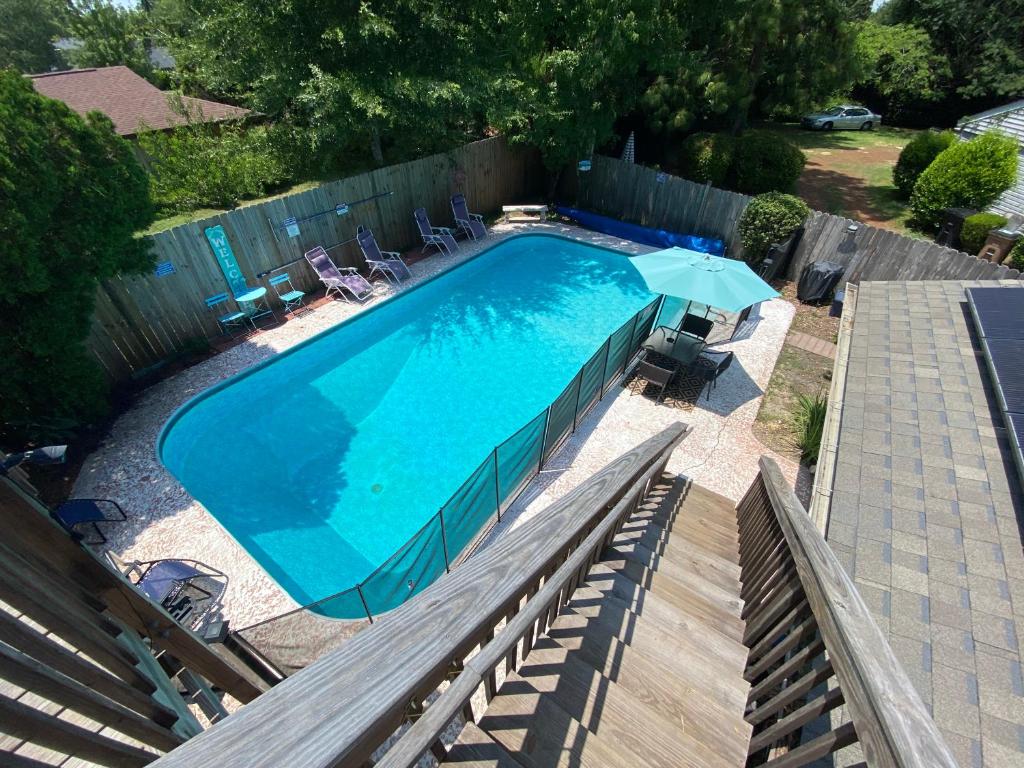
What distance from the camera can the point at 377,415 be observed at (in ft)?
27.0

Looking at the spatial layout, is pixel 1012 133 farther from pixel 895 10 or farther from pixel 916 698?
pixel 895 10

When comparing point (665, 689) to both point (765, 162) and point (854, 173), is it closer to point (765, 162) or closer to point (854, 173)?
point (765, 162)

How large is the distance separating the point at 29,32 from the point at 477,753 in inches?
2651

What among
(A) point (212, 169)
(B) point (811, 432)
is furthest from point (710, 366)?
(A) point (212, 169)

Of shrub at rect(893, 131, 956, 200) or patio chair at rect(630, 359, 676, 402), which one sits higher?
shrub at rect(893, 131, 956, 200)

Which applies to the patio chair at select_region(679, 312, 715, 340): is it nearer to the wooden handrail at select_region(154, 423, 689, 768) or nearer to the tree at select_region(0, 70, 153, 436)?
the wooden handrail at select_region(154, 423, 689, 768)

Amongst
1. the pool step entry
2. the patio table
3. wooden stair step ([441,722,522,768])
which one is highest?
A: wooden stair step ([441,722,522,768])

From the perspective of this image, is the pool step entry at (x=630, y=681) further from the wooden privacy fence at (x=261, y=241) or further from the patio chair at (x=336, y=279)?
the patio chair at (x=336, y=279)

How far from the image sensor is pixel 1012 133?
1308cm

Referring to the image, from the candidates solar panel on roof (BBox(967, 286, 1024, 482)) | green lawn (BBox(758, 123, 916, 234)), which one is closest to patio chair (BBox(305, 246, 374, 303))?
solar panel on roof (BBox(967, 286, 1024, 482))

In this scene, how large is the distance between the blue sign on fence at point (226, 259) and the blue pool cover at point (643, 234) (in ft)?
32.6

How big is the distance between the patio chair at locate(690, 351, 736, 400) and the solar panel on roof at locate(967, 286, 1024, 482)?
3054 mm

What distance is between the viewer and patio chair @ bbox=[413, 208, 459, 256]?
41.0 feet

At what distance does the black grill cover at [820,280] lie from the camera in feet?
33.0
